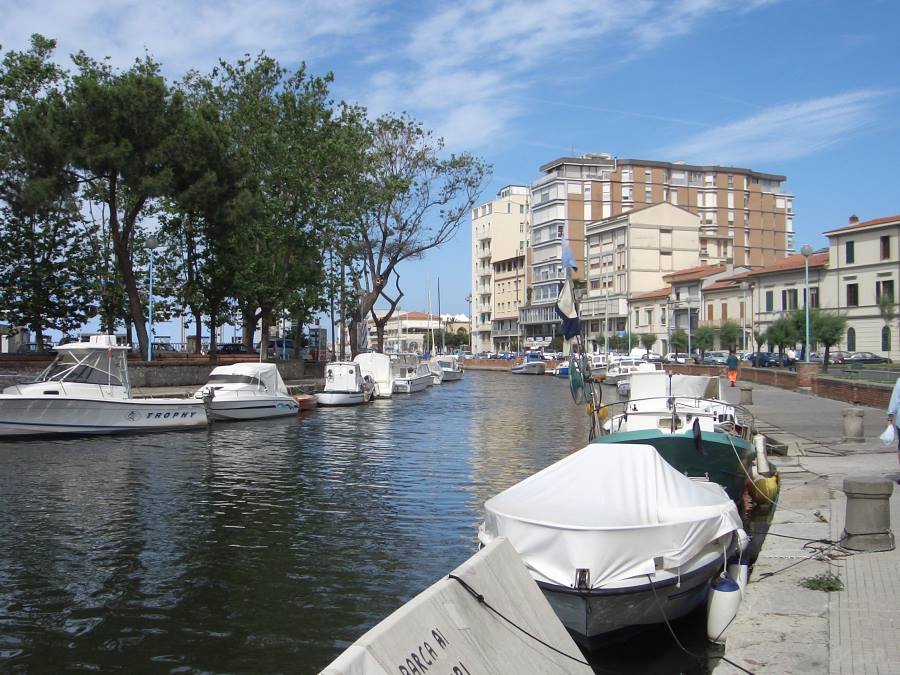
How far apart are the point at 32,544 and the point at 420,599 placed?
9.78 meters

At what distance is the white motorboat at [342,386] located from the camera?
134ft

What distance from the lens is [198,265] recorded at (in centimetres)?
4872

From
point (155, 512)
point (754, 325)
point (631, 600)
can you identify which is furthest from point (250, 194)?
point (754, 325)

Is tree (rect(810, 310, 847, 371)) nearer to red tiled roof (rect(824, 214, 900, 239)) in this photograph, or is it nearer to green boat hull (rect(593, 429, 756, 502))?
red tiled roof (rect(824, 214, 900, 239))

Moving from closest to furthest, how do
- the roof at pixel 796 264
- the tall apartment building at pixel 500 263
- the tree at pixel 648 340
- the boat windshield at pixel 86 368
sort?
the boat windshield at pixel 86 368 < the roof at pixel 796 264 < the tree at pixel 648 340 < the tall apartment building at pixel 500 263

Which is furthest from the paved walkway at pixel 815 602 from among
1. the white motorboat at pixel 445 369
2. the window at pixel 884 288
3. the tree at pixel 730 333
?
the tree at pixel 730 333

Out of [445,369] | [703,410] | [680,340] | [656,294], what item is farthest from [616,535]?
[656,294]

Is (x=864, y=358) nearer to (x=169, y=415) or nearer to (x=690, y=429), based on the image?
(x=169, y=415)

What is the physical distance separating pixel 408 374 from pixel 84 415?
31.6m

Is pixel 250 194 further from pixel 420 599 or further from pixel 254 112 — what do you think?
pixel 420 599

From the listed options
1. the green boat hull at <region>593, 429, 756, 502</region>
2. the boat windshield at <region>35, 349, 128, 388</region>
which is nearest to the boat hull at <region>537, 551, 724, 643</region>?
the green boat hull at <region>593, 429, 756, 502</region>

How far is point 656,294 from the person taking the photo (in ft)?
324

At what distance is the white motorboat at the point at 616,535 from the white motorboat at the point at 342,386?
32094 millimetres

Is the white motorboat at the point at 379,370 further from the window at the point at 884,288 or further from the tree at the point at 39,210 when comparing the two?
the window at the point at 884,288
